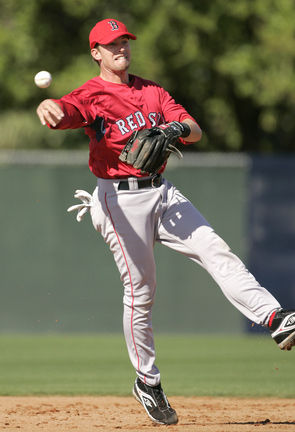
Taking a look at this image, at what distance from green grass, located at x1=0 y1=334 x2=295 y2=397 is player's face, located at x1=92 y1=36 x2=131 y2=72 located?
2.72m

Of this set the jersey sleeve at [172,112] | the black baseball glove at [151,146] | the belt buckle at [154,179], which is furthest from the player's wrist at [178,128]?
the belt buckle at [154,179]

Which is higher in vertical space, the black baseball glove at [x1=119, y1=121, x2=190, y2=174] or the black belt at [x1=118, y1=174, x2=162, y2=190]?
the black baseball glove at [x1=119, y1=121, x2=190, y2=174]

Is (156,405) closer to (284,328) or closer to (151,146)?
(284,328)

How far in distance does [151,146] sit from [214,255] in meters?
0.69

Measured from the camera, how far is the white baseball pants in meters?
4.56

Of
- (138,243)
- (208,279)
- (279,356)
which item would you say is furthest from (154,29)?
(138,243)

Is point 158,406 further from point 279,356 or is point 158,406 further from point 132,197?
point 279,356

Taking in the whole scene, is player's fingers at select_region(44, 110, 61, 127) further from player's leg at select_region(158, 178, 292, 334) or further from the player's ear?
player's leg at select_region(158, 178, 292, 334)

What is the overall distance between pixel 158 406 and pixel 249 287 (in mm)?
1020

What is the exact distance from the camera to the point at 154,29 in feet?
43.5

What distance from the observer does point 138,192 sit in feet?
15.5

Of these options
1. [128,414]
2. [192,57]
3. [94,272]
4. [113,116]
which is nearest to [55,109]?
[113,116]

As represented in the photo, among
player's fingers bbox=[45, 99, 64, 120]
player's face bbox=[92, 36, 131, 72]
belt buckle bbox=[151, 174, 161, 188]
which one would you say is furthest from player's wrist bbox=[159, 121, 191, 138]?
player's fingers bbox=[45, 99, 64, 120]

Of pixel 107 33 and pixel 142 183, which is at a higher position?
pixel 107 33
